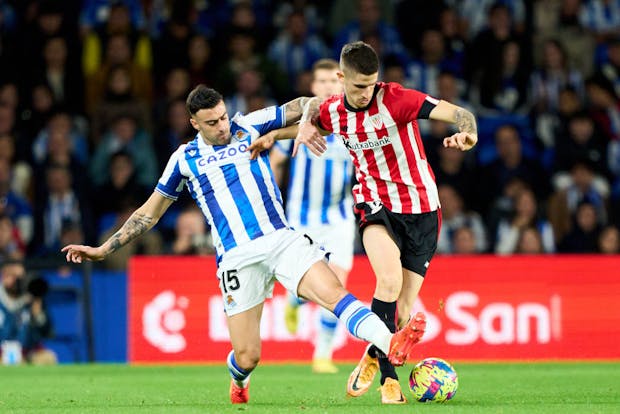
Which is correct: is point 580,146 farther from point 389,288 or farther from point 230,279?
point 230,279

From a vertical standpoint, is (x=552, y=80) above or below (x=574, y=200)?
above

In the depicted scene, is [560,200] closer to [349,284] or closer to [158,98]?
[349,284]

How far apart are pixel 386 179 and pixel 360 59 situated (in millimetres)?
845

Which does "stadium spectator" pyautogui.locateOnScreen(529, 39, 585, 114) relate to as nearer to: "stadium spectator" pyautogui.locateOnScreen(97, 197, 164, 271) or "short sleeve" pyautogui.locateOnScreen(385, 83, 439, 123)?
"stadium spectator" pyautogui.locateOnScreen(97, 197, 164, 271)

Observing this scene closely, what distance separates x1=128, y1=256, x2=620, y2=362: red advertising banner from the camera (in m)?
12.8

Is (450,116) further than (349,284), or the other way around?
(349,284)

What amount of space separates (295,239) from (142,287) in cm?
576

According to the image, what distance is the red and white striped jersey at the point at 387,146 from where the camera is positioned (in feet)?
24.8

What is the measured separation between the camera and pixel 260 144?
7785mm

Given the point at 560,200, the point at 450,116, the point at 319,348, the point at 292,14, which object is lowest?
the point at 319,348

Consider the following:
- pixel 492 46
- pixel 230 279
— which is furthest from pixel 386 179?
pixel 492 46

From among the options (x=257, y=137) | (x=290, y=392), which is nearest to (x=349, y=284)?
(x=290, y=392)

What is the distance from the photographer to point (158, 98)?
1631cm

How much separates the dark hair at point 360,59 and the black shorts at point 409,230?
0.90m
